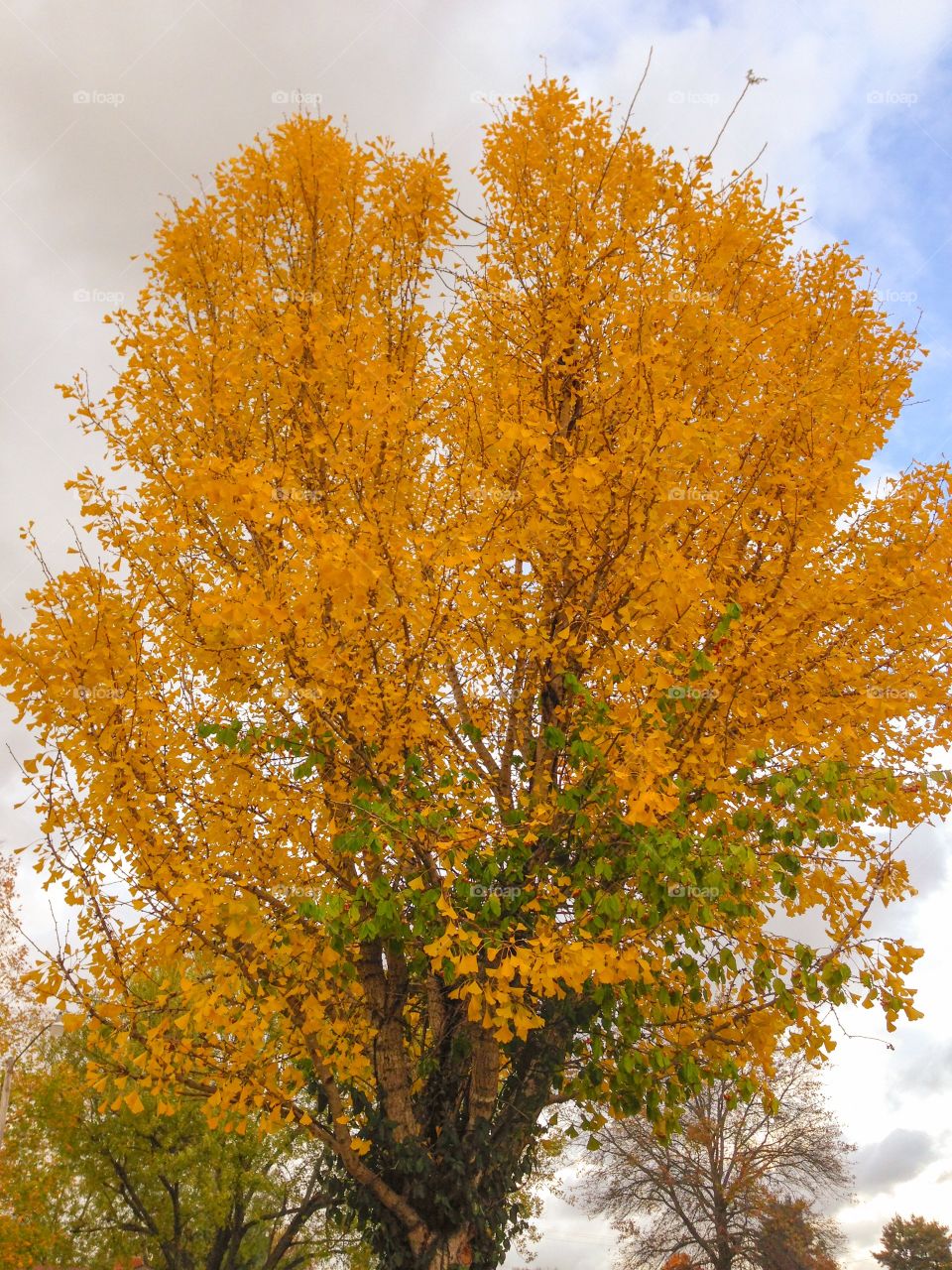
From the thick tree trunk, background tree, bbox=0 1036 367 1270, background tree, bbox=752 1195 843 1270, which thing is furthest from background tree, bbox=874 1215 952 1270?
the thick tree trunk

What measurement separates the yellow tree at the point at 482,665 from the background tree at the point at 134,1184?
1045 cm

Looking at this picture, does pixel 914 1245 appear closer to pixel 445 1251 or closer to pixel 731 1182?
pixel 731 1182

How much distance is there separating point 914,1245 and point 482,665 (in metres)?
39.3

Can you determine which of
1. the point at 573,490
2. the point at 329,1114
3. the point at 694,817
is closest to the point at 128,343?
the point at 573,490

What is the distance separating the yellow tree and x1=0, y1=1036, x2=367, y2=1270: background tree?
411 inches

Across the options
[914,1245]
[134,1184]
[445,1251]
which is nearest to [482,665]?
[445,1251]

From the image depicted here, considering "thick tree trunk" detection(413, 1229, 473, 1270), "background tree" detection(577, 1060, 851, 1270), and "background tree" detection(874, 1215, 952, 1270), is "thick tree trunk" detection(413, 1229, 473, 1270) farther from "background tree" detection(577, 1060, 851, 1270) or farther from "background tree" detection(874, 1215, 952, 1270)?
"background tree" detection(874, 1215, 952, 1270)

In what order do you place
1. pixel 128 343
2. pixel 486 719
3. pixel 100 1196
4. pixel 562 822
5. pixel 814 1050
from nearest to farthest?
1. pixel 814 1050
2. pixel 562 822
3. pixel 128 343
4. pixel 486 719
5. pixel 100 1196

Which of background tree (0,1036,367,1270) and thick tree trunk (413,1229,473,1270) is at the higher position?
background tree (0,1036,367,1270)

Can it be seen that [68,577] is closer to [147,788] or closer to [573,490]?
[147,788]

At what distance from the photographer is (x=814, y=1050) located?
5480 millimetres

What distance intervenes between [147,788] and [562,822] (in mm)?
2803

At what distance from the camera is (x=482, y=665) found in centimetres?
666

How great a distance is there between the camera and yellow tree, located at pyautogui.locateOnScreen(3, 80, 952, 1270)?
5.05 meters
